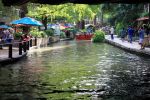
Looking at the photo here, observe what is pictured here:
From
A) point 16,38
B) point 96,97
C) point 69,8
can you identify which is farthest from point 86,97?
point 69,8

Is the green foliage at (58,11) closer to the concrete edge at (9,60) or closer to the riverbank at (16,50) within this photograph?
the riverbank at (16,50)

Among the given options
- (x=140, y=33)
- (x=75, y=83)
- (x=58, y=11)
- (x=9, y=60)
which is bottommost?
(x=75, y=83)

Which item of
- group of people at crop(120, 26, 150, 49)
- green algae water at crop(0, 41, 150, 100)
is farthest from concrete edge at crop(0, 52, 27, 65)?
group of people at crop(120, 26, 150, 49)

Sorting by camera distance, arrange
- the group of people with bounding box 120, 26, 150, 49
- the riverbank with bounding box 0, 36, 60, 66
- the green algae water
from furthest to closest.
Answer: the group of people with bounding box 120, 26, 150, 49 → the riverbank with bounding box 0, 36, 60, 66 → the green algae water

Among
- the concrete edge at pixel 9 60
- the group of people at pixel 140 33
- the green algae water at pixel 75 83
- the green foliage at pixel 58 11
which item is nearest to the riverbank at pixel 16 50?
the concrete edge at pixel 9 60

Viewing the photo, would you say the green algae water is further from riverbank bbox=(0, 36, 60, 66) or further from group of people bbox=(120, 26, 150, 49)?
group of people bbox=(120, 26, 150, 49)

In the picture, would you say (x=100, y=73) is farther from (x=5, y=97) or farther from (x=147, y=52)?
(x=147, y=52)

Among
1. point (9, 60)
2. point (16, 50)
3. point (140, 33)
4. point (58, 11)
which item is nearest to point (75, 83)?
point (9, 60)

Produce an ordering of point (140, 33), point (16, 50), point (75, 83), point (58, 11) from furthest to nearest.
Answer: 1. point (58, 11)
2. point (140, 33)
3. point (16, 50)
4. point (75, 83)

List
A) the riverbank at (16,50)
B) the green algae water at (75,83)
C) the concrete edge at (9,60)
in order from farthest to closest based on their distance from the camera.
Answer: the riverbank at (16,50) < the concrete edge at (9,60) < the green algae water at (75,83)

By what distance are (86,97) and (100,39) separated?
1777 inches

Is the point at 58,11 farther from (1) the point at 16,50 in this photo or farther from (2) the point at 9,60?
(2) the point at 9,60

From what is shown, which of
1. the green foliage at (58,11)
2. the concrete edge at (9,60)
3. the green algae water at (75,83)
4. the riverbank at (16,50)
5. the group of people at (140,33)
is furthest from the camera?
the green foliage at (58,11)

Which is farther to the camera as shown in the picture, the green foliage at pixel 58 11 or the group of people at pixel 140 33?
the green foliage at pixel 58 11
